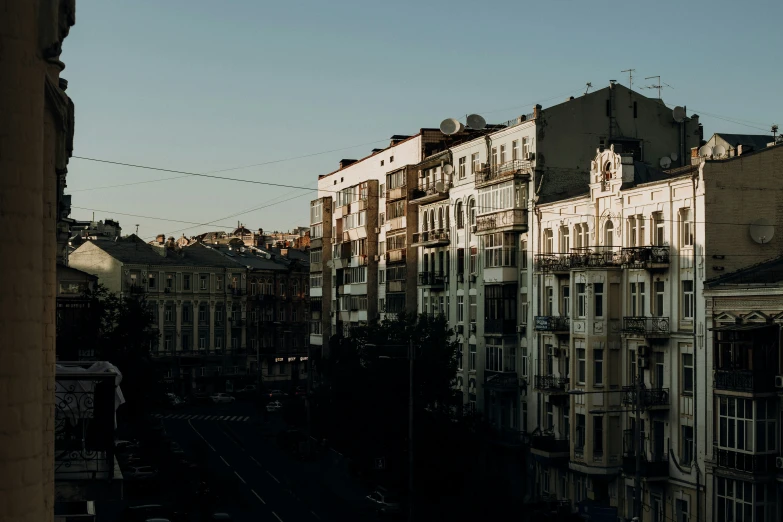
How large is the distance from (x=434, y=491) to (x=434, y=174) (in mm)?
26499

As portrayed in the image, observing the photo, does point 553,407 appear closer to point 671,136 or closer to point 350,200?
point 671,136

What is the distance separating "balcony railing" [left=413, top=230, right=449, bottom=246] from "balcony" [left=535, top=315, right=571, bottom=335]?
47.9 feet

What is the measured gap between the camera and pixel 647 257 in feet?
161

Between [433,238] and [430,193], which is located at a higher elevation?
[430,193]

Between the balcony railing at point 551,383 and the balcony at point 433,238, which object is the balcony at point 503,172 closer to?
the balcony at point 433,238

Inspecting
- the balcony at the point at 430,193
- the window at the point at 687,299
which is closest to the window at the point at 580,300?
the window at the point at 687,299

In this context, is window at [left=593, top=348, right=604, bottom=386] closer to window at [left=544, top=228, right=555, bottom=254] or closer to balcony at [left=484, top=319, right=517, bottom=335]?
window at [left=544, top=228, right=555, bottom=254]

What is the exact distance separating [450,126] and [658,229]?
25.7 metres

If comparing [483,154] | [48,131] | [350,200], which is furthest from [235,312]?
[48,131]

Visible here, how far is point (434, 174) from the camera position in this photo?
74.9 metres

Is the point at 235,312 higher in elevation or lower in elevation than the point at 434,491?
higher

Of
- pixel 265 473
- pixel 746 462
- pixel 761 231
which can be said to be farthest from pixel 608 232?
pixel 265 473

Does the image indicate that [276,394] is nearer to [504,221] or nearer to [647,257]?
[504,221]

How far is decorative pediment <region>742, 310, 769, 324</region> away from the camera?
1673 inches
